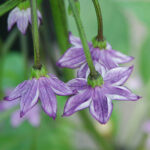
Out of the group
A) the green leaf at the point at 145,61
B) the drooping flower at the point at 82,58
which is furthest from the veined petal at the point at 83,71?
the green leaf at the point at 145,61

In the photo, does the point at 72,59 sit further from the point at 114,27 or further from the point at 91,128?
the point at 114,27

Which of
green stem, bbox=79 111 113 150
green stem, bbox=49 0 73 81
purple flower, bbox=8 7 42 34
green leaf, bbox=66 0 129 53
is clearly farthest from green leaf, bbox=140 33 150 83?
purple flower, bbox=8 7 42 34

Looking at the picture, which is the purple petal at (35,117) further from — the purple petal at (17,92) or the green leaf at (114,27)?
the purple petal at (17,92)

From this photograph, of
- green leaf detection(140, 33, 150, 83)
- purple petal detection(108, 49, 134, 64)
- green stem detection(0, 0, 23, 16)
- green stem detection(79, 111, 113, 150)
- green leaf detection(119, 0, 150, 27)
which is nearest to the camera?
green stem detection(0, 0, 23, 16)

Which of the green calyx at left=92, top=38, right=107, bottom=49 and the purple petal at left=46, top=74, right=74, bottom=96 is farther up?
the green calyx at left=92, top=38, right=107, bottom=49

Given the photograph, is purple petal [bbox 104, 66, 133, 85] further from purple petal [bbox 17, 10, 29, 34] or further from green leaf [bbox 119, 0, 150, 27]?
green leaf [bbox 119, 0, 150, 27]

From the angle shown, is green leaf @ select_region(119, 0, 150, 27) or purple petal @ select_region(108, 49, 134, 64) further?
green leaf @ select_region(119, 0, 150, 27)

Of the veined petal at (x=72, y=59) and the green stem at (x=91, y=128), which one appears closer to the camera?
the veined petal at (x=72, y=59)
